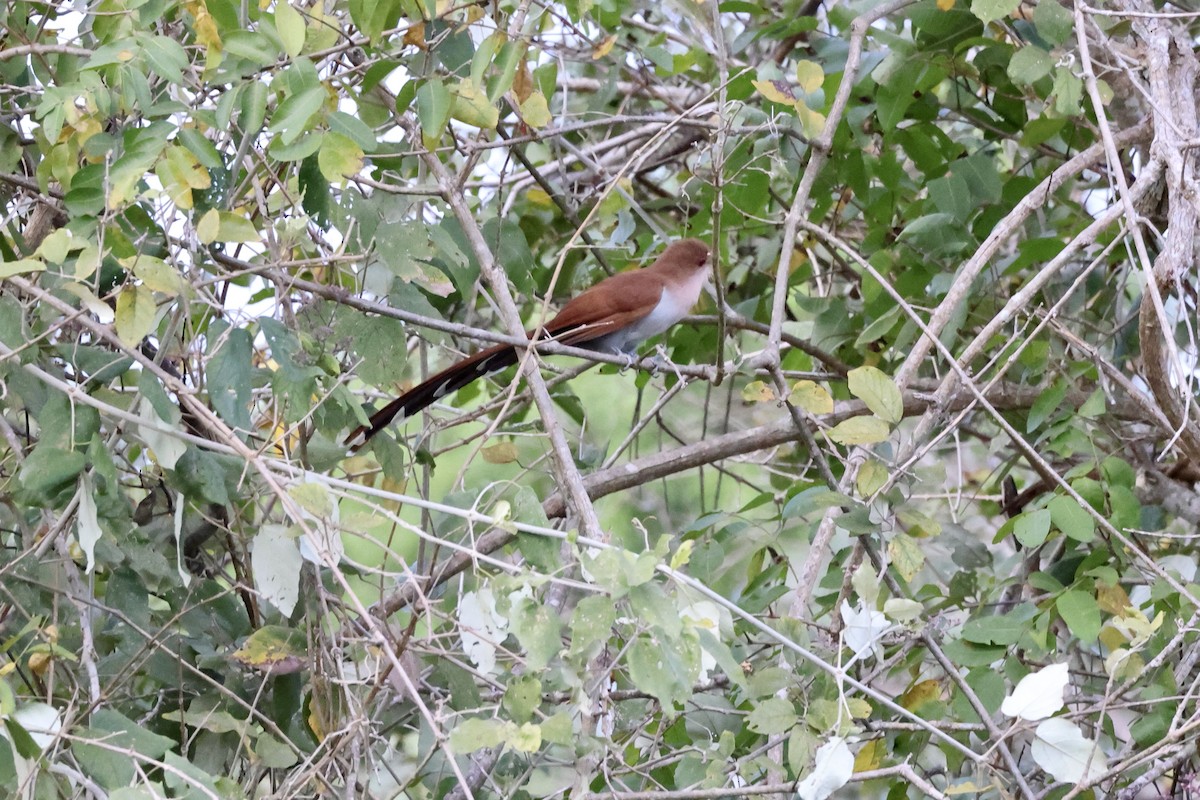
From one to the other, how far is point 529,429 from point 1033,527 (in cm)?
165

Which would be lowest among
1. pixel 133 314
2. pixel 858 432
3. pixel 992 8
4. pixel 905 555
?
pixel 905 555

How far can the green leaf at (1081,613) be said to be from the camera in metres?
2.35

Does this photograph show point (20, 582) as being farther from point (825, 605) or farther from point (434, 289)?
point (825, 605)

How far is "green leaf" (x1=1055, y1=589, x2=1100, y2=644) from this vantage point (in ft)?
7.70

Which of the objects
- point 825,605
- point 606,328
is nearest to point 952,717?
point 825,605

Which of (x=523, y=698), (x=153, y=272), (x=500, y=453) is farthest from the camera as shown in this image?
(x=500, y=453)

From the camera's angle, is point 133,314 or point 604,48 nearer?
point 133,314

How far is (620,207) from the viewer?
136 inches

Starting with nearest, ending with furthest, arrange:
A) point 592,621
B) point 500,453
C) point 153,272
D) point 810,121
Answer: point 592,621 < point 153,272 < point 810,121 < point 500,453

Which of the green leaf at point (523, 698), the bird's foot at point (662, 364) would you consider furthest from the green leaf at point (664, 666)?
the bird's foot at point (662, 364)

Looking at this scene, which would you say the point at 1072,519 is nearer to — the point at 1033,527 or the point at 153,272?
the point at 1033,527

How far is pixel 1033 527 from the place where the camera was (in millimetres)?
2400

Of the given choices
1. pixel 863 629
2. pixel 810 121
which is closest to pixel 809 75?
pixel 810 121

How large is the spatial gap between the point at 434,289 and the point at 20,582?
0.96m
